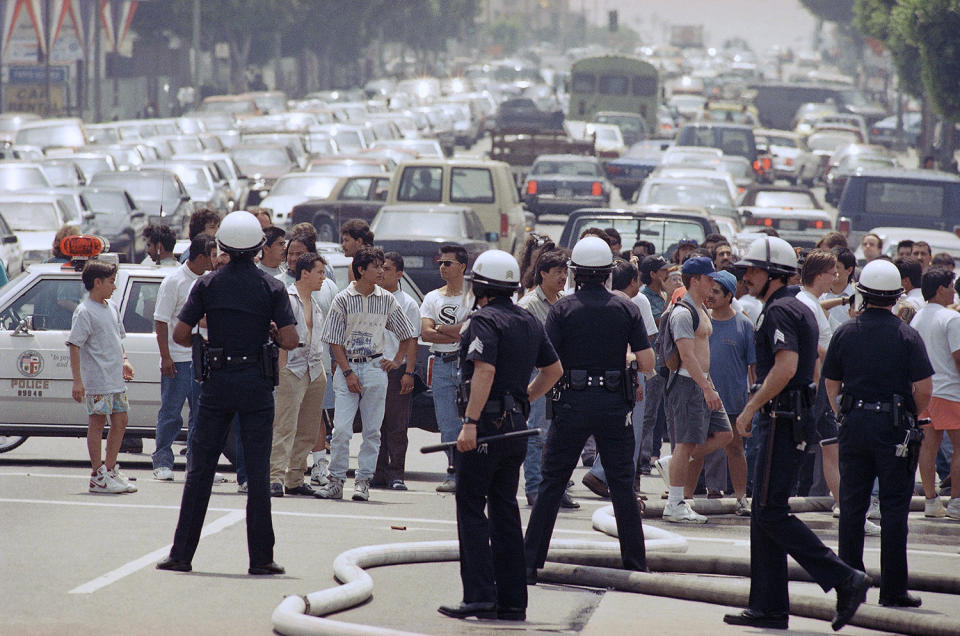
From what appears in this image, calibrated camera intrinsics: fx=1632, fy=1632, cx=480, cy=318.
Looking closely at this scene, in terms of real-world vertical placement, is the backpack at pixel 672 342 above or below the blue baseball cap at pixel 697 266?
below

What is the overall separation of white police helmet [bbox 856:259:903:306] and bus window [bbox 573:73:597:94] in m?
55.2

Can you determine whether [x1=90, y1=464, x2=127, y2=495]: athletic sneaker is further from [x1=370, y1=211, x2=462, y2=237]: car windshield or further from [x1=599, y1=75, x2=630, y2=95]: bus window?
[x1=599, y1=75, x2=630, y2=95]: bus window

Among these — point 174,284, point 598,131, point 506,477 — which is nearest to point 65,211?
point 174,284

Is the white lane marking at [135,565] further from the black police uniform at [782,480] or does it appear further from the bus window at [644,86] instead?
the bus window at [644,86]

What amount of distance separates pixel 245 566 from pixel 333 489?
2.54m

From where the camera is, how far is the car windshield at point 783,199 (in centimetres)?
2856

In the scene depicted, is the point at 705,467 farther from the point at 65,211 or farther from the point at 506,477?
the point at 65,211

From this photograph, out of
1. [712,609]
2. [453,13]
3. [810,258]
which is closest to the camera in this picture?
[712,609]

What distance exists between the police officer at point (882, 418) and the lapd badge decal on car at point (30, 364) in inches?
257

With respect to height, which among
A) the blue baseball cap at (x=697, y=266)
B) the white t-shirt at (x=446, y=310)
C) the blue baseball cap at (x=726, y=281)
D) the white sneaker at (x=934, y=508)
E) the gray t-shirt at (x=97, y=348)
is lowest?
the white sneaker at (x=934, y=508)

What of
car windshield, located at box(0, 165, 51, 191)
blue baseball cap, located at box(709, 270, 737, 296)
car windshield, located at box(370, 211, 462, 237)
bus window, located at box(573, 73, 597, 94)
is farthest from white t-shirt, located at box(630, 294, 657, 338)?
bus window, located at box(573, 73, 597, 94)

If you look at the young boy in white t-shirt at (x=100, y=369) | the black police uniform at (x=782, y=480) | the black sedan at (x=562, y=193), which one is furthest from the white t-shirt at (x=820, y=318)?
the black sedan at (x=562, y=193)

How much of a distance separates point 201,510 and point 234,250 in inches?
52.9

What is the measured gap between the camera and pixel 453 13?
118 metres
